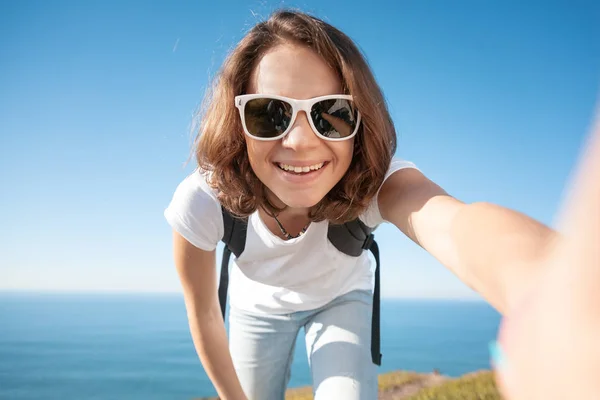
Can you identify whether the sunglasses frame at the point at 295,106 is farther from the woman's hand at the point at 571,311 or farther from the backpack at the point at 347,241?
the woman's hand at the point at 571,311

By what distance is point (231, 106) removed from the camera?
11.0ft

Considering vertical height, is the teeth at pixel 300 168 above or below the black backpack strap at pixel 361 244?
above

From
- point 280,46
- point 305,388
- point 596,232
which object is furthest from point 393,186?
point 305,388

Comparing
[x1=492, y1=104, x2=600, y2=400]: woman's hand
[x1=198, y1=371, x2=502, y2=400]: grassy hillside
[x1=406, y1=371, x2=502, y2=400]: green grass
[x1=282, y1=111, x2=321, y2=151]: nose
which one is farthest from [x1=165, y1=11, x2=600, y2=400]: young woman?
[x1=406, y1=371, x2=502, y2=400]: green grass

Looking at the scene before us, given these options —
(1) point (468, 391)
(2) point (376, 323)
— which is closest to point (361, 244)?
(2) point (376, 323)

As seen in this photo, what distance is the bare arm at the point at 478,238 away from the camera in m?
1.29

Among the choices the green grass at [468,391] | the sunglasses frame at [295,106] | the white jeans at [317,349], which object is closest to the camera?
the sunglasses frame at [295,106]

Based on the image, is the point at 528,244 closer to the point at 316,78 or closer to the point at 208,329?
the point at 316,78

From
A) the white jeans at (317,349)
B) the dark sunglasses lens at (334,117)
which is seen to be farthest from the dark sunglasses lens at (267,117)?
the white jeans at (317,349)

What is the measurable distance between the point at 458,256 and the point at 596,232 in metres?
1.27

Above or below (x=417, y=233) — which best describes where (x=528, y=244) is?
above

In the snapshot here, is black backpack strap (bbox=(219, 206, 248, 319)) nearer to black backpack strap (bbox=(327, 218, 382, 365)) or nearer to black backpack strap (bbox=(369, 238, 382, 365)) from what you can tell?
black backpack strap (bbox=(327, 218, 382, 365))

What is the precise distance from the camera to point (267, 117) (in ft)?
10.2

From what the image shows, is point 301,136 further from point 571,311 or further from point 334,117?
point 571,311
